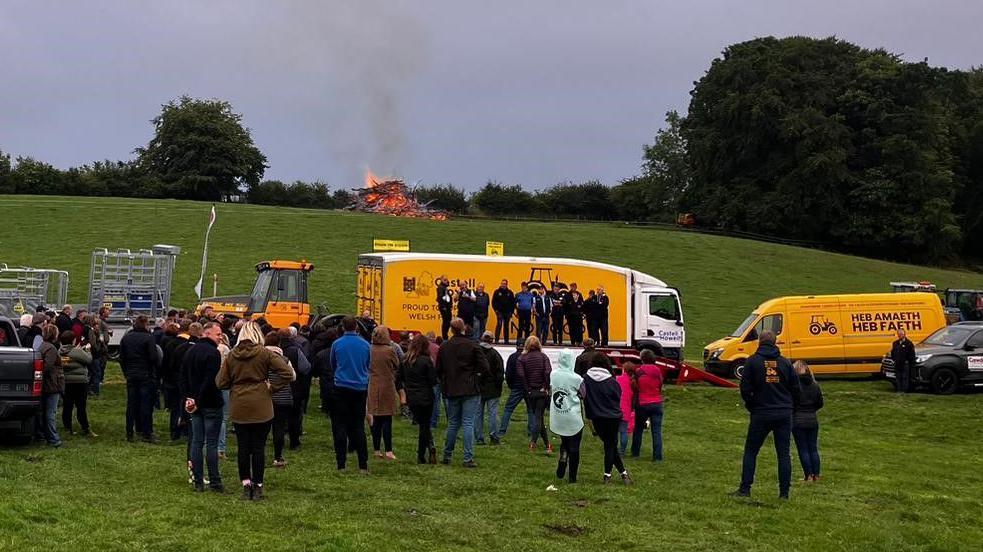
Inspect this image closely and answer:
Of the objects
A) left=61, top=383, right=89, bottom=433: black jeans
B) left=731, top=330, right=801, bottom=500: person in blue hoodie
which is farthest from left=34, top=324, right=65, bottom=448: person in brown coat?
left=731, top=330, right=801, bottom=500: person in blue hoodie

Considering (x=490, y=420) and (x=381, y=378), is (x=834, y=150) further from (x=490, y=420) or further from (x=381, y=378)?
(x=381, y=378)

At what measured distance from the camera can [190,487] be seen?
10688 millimetres

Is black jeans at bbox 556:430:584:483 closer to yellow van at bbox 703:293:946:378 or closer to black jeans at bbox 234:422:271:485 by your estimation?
black jeans at bbox 234:422:271:485

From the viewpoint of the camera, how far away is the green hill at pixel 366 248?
41.1 metres

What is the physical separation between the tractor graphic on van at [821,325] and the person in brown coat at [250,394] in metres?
20.4

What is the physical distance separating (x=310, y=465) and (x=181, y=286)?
27.0 m

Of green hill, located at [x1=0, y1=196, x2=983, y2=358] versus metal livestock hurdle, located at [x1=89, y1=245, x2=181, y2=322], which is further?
green hill, located at [x1=0, y1=196, x2=983, y2=358]

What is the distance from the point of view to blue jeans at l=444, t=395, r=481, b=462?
12883 mm

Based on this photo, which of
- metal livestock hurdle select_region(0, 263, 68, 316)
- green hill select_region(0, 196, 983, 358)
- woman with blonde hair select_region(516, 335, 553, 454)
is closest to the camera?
woman with blonde hair select_region(516, 335, 553, 454)

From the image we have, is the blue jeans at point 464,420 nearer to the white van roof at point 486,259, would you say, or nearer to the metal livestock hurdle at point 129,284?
the white van roof at point 486,259

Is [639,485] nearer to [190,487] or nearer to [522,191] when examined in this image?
[190,487]

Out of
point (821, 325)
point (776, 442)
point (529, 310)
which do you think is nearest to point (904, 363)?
point (821, 325)

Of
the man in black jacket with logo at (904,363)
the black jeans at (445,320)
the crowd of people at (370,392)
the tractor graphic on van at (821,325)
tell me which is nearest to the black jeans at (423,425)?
the crowd of people at (370,392)

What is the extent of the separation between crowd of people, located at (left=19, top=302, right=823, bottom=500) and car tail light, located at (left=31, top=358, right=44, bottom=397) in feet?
0.51
